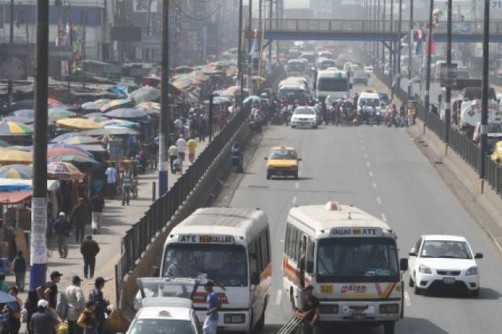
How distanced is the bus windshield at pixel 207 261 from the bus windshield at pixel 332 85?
287ft

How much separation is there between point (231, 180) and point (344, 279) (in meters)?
35.3

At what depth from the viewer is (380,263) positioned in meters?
28.4

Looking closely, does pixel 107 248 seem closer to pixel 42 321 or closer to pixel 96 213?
pixel 96 213

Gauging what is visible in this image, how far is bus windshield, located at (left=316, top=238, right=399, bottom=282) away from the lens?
28281 millimetres

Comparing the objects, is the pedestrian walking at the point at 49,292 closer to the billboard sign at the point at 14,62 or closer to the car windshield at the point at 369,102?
the billboard sign at the point at 14,62

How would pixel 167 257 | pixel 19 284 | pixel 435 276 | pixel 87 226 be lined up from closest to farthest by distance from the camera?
pixel 167 257, pixel 19 284, pixel 435 276, pixel 87 226

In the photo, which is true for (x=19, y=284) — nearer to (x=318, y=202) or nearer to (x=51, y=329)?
(x=51, y=329)

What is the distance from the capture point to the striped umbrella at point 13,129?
2196 inches

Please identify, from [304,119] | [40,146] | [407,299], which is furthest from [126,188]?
[304,119]

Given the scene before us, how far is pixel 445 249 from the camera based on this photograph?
36.0 meters

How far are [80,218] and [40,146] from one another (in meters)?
17.2

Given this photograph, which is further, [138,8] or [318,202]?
[138,8]

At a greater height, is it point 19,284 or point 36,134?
point 36,134

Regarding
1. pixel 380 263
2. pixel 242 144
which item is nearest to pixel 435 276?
pixel 380 263
